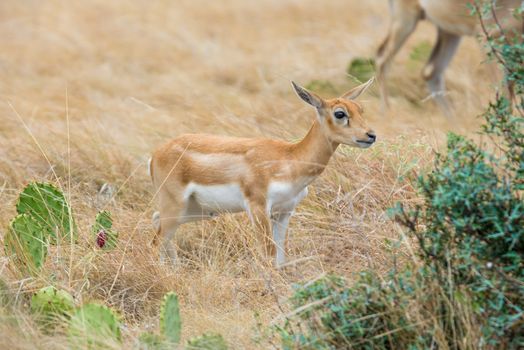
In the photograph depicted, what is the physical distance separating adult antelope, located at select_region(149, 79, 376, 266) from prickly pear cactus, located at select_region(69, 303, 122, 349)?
1053 millimetres

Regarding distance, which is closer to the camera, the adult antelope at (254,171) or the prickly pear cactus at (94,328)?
the prickly pear cactus at (94,328)

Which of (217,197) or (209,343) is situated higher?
(209,343)

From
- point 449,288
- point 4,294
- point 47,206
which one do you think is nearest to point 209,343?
point 449,288

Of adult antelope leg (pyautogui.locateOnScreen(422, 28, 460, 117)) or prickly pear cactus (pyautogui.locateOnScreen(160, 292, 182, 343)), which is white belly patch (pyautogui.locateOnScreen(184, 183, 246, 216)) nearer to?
prickly pear cactus (pyautogui.locateOnScreen(160, 292, 182, 343))

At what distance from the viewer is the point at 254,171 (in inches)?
202

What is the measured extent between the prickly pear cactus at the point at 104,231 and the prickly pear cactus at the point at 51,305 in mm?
577

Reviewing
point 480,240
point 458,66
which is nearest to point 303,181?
point 480,240

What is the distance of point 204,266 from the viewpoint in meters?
5.08

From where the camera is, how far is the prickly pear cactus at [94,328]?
13.3 ft

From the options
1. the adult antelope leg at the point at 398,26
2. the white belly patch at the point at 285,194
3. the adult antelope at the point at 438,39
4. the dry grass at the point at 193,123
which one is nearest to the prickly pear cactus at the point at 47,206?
the dry grass at the point at 193,123

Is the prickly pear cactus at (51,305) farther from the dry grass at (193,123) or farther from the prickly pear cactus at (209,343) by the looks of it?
the prickly pear cactus at (209,343)

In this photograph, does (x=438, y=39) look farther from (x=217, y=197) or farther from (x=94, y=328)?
(x=94, y=328)

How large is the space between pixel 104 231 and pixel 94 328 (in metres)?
0.97

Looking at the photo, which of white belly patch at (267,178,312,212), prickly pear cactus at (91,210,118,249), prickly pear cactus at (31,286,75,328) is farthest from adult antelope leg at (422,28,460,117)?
prickly pear cactus at (31,286,75,328)
